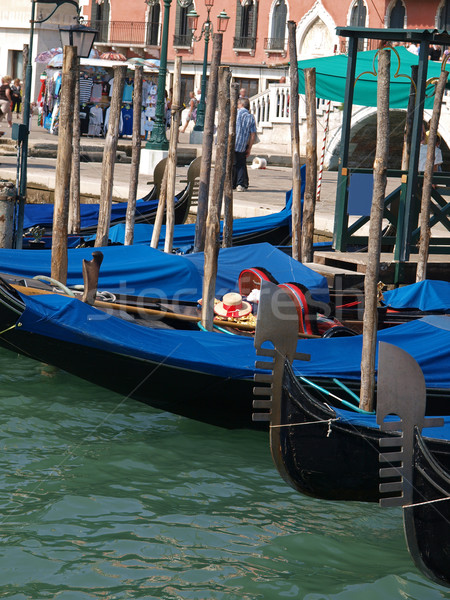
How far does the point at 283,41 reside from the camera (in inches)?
985

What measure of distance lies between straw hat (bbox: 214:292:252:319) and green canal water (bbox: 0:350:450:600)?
68 centimetres

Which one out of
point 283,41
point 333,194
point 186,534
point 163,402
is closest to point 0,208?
point 163,402

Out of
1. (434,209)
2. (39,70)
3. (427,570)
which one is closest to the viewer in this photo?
(427,570)

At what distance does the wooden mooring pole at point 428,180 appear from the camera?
642 cm

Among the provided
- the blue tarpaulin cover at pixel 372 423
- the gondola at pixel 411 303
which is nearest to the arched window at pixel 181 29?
the gondola at pixel 411 303

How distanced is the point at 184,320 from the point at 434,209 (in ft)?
8.79

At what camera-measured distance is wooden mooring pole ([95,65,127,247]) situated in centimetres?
684

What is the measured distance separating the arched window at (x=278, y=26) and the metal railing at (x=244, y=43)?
583mm

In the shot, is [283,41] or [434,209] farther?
[283,41]

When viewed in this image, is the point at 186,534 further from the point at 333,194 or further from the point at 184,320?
the point at 333,194

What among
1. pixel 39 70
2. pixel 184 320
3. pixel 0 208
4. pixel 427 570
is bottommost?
pixel 427 570

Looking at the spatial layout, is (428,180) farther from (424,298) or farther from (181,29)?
(181,29)

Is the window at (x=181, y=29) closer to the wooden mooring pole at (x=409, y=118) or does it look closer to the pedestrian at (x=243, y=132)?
the pedestrian at (x=243, y=132)

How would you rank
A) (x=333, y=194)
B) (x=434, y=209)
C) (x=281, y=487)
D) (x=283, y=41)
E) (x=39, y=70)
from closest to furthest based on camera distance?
(x=281, y=487), (x=434, y=209), (x=333, y=194), (x=283, y=41), (x=39, y=70)
